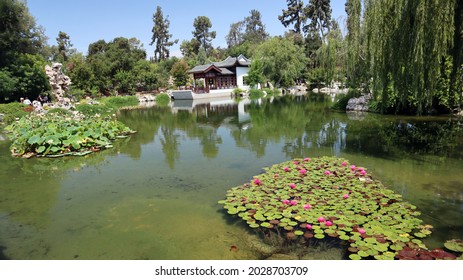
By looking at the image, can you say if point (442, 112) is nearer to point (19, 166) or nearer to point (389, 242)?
point (389, 242)

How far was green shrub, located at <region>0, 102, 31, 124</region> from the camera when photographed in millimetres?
15273

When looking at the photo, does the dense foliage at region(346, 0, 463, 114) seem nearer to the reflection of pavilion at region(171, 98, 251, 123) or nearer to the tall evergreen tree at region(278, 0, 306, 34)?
the reflection of pavilion at region(171, 98, 251, 123)

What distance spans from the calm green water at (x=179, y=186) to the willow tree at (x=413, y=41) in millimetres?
1574

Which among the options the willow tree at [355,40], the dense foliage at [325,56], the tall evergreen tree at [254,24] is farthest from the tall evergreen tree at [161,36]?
the willow tree at [355,40]

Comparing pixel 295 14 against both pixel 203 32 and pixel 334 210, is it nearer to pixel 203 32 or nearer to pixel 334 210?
pixel 203 32

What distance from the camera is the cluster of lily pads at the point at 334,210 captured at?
3.13 metres

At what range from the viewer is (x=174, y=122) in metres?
13.8

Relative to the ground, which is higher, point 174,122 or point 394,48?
point 394,48

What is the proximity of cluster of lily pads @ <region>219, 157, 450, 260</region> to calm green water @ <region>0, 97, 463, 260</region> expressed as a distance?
222 mm

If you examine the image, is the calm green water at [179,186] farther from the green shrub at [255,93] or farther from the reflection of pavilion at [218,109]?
the green shrub at [255,93]

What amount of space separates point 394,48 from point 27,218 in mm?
6935

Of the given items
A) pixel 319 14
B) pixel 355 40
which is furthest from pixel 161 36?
pixel 355 40
